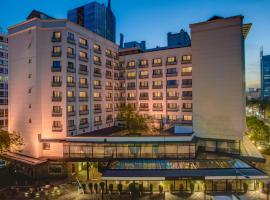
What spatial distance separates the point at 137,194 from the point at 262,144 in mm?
35123

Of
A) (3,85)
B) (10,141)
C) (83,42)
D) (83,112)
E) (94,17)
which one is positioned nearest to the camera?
(10,141)

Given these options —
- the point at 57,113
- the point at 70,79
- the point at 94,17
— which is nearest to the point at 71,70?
the point at 70,79

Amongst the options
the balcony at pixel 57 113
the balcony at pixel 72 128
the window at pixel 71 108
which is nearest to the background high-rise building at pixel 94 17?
the window at pixel 71 108

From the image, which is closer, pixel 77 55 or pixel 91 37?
pixel 77 55

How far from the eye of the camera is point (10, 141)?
38219mm

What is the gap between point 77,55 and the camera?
4250 centimetres

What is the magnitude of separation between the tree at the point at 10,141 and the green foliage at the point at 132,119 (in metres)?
23.3

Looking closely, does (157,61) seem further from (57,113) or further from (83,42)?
(57,113)

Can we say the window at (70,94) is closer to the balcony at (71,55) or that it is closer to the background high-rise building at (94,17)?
the balcony at (71,55)

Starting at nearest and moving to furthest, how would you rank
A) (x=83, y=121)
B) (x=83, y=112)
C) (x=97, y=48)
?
1. (x=83, y=112)
2. (x=83, y=121)
3. (x=97, y=48)

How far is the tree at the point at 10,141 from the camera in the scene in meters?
37.5

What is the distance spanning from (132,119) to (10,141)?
26080 millimetres

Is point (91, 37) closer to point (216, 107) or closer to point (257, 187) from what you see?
point (216, 107)

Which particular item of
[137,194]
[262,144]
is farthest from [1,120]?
[262,144]
